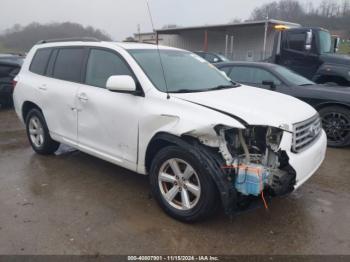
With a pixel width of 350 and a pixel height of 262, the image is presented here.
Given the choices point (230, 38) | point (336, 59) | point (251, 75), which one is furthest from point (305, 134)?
point (230, 38)

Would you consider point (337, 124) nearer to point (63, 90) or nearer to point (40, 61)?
point (63, 90)

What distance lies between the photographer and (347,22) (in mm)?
25438

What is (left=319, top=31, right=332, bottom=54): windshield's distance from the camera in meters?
9.38

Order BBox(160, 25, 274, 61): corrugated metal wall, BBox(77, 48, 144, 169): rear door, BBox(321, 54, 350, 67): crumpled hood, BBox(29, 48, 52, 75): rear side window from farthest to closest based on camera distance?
1. BBox(160, 25, 274, 61): corrugated metal wall
2. BBox(321, 54, 350, 67): crumpled hood
3. BBox(29, 48, 52, 75): rear side window
4. BBox(77, 48, 144, 169): rear door

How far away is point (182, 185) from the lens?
10.9 ft

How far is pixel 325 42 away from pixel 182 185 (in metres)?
8.11

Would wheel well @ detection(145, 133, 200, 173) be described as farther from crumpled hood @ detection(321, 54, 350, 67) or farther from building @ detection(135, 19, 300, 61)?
building @ detection(135, 19, 300, 61)

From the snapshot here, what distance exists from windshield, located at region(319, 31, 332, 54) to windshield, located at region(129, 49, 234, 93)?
19.7 feet

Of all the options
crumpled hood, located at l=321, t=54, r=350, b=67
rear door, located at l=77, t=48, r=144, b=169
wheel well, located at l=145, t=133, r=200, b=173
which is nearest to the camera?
wheel well, located at l=145, t=133, r=200, b=173

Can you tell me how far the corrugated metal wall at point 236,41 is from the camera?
22200mm

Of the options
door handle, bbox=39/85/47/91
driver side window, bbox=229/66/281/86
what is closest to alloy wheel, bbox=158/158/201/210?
door handle, bbox=39/85/47/91

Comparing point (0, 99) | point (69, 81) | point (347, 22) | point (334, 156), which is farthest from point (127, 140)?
point (347, 22)

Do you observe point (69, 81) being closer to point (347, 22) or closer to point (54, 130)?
point (54, 130)

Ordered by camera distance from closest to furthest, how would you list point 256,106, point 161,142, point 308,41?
1. point 256,106
2. point 161,142
3. point 308,41
